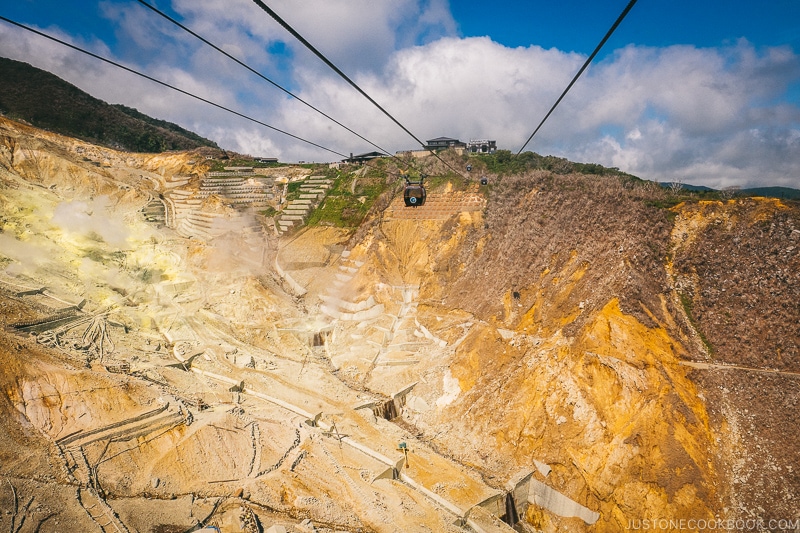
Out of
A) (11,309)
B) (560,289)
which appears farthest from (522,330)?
(11,309)

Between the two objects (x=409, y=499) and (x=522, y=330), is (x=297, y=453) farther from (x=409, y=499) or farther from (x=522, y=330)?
(x=522, y=330)

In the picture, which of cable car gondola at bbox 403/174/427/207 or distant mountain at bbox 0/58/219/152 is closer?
cable car gondola at bbox 403/174/427/207

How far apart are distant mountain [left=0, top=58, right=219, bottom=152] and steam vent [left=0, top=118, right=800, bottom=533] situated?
34.4 metres

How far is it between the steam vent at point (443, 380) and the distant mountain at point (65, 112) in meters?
34.4

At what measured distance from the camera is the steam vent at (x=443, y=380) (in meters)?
11.9

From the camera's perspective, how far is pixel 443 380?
19.1 m

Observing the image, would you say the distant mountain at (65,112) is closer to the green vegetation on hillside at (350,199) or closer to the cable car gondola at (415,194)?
the green vegetation on hillside at (350,199)

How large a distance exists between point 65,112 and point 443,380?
7098 cm

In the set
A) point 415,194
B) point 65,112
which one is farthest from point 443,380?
point 65,112

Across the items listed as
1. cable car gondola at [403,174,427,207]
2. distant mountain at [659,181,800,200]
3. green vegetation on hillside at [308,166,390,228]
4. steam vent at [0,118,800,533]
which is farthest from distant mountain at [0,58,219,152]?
distant mountain at [659,181,800,200]

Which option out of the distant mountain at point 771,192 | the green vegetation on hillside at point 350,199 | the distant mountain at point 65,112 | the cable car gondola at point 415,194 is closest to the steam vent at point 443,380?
the distant mountain at point 771,192

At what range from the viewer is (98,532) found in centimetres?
1015

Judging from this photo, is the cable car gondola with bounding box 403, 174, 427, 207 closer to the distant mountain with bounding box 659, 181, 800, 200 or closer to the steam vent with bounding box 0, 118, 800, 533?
the steam vent with bounding box 0, 118, 800, 533

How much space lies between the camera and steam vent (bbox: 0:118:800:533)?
11922mm
